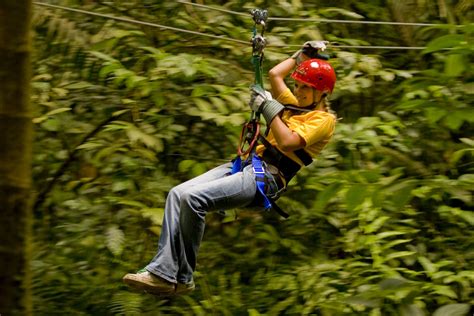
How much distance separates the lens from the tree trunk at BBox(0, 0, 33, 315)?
3.07 m

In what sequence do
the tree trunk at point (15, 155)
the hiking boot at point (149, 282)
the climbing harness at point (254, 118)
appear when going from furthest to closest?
the climbing harness at point (254, 118) → the hiking boot at point (149, 282) → the tree trunk at point (15, 155)

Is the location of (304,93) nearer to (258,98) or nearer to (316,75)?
(316,75)

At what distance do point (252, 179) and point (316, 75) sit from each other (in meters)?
0.66

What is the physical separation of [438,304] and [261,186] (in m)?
2.01

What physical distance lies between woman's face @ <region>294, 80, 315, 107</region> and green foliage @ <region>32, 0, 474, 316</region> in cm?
82

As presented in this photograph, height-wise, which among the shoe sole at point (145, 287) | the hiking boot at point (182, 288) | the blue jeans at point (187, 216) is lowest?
the hiking boot at point (182, 288)

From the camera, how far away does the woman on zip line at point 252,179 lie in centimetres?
357

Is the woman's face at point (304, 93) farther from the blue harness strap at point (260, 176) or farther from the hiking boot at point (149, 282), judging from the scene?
the hiking boot at point (149, 282)

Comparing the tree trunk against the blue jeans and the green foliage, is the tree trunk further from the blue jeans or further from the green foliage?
A: the green foliage

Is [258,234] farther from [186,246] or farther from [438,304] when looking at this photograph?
[186,246]

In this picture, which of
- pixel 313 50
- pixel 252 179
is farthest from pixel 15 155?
pixel 313 50

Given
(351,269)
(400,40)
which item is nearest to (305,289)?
(351,269)

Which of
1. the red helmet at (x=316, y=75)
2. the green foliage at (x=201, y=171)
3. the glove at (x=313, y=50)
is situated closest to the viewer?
the red helmet at (x=316, y=75)

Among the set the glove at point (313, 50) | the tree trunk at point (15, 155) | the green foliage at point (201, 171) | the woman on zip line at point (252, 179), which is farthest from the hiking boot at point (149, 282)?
the glove at point (313, 50)
